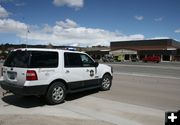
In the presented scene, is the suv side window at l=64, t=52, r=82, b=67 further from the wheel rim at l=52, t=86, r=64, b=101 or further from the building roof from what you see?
the building roof

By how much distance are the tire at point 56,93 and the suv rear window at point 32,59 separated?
0.70 m

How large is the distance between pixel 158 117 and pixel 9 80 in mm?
4990

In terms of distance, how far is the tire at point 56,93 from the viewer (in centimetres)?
838

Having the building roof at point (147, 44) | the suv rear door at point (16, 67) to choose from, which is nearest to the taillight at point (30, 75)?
the suv rear door at point (16, 67)

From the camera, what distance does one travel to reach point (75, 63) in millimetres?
9609

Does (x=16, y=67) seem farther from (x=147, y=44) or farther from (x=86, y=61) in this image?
(x=147, y=44)

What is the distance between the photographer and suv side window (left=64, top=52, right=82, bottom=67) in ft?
30.1

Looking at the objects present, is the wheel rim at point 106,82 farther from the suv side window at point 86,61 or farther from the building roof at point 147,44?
the building roof at point 147,44

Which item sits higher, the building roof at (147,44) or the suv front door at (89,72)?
the building roof at (147,44)

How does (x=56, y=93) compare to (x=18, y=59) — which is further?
(x=56, y=93)

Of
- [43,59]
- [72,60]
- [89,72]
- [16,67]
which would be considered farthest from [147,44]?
[16,67]

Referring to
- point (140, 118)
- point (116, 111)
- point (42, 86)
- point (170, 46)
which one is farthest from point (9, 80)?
point (170, 46)

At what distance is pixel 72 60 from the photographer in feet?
31.2

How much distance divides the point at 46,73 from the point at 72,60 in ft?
4.93
